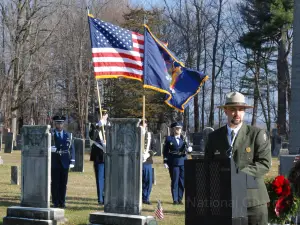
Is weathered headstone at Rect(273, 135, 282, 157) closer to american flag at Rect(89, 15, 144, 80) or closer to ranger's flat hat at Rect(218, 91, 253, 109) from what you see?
american flag at Rect(89, 15, 144, 80)

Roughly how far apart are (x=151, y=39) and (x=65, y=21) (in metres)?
42.7

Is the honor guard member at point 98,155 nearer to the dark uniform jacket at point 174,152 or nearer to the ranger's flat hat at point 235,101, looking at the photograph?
the dark uniform jacket at point 174,152

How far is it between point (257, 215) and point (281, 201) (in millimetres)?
1953

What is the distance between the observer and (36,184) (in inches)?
407

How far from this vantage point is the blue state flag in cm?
1205

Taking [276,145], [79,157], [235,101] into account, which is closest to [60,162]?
[235,101]

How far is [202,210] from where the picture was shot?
19.0 feet

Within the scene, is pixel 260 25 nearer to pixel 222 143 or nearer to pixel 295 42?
pixel 295 42

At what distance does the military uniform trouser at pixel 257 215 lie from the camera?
6.11 m

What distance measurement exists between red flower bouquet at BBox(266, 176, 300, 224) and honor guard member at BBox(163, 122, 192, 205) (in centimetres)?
532

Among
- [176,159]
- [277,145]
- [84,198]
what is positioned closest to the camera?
[176,159]

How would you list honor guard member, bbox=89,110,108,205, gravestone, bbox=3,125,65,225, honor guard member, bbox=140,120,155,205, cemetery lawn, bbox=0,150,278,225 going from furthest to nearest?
honor guard member, bbox=140,120,155,205 < honor guard member, bbox=89,110,108,205 < cemetery lawn, bbox=0,150,278,225 < gravestone, bbox=3,125,65,225

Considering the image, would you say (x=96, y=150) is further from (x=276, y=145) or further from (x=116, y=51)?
(x=276, y=145)

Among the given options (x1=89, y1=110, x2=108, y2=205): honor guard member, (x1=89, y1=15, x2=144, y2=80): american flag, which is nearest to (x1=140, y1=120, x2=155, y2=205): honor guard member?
(x1=89, y1=110, x2=108, y2=205): honor guard member
